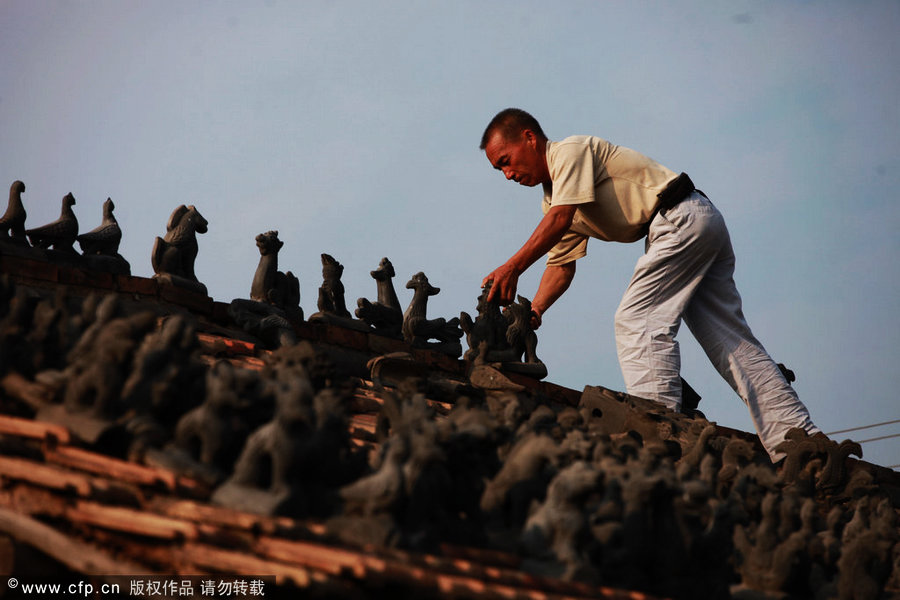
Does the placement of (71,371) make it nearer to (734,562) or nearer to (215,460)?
(215,460)

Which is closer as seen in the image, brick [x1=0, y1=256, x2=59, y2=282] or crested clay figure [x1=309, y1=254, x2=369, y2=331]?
brick [x1=0, y1=256, x2=59, y2=282]

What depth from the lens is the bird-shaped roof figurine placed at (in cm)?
769

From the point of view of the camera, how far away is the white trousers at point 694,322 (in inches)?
355

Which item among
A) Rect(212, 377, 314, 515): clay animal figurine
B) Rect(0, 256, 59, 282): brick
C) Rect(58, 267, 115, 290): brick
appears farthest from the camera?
Rect(58, 267, 115, 290): brick

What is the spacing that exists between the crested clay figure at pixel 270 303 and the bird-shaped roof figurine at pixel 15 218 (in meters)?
1.41

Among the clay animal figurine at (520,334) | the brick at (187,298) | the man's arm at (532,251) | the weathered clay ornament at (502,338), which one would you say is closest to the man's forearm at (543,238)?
the man's arm at (532,251)

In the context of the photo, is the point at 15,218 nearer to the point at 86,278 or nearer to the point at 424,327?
the point at 86,278

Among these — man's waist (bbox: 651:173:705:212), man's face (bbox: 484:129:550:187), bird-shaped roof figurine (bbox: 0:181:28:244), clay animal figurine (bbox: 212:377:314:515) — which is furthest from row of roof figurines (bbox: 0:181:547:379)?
clay animal figurine (bbox: 212:377:314:515)

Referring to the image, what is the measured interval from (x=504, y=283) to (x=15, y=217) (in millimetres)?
3243

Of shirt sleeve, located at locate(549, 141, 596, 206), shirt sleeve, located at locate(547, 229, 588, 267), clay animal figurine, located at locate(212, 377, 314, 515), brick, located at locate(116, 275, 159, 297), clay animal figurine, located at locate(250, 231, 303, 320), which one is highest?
shirt sleeve, located at locate(549, 141, 596, 206)

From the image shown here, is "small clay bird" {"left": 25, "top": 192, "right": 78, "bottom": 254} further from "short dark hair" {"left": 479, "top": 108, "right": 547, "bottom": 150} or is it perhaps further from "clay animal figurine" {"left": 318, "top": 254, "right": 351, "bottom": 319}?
"short dark hair" {"left": 479, "top": 108, "right": 547, "bottom": 150}

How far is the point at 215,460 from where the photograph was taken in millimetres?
4410

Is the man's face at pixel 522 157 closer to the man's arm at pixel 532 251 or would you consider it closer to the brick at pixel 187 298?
the man's arm at pixel 532 251

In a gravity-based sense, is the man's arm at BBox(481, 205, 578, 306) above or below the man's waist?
below
